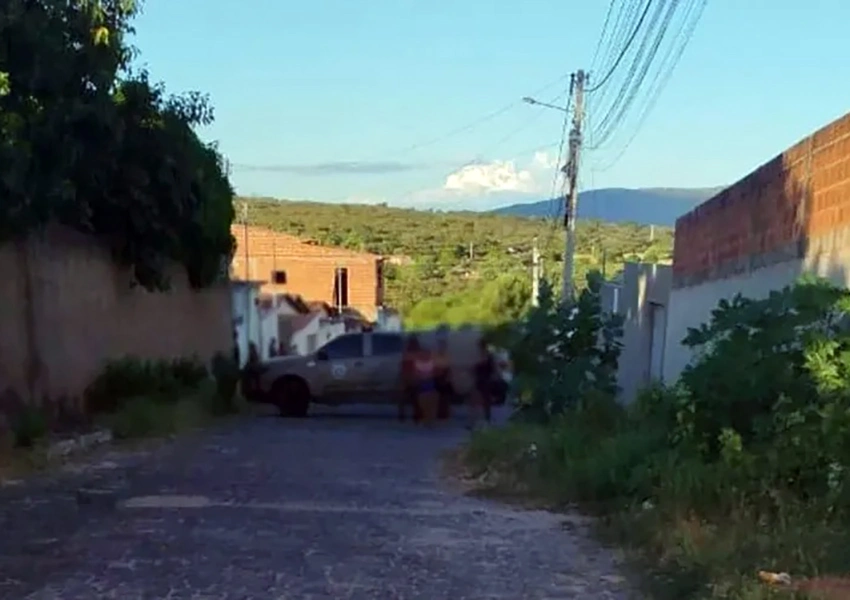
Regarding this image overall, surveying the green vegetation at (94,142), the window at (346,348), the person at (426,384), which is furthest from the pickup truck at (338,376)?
the green vegetation at (94,142)

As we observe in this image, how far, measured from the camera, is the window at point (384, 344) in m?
26.5

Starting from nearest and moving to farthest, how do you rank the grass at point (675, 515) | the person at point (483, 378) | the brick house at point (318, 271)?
the grass at point (675, 515)
the person at point (483, 378)
the brick house at point (318, 271)

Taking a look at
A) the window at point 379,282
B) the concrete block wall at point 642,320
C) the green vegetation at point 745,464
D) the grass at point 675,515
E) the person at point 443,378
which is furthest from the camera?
the window at point 379,282

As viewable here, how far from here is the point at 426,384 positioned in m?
24.9

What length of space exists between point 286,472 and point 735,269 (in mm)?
5544

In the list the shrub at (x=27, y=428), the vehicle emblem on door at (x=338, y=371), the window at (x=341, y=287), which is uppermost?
the shrub at (x=27, y=428)

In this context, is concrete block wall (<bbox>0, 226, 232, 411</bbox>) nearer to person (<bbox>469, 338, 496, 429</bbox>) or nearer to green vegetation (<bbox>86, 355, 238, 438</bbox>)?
green vegetation (<bbox>86, 355, 238, 438</bbox>)

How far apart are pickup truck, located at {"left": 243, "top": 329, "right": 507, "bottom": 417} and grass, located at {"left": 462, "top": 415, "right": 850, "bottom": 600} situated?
13626mm

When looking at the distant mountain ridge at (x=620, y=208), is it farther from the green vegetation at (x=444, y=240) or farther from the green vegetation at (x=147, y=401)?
the green vegetation at (x=147, y=401)

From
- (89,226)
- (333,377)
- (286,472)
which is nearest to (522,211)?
(333,377)

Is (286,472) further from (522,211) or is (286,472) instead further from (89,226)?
(522,211)

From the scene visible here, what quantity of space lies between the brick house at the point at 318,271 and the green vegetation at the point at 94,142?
40.6 metres

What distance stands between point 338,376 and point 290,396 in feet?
3.41

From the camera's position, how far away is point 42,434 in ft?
48.1
